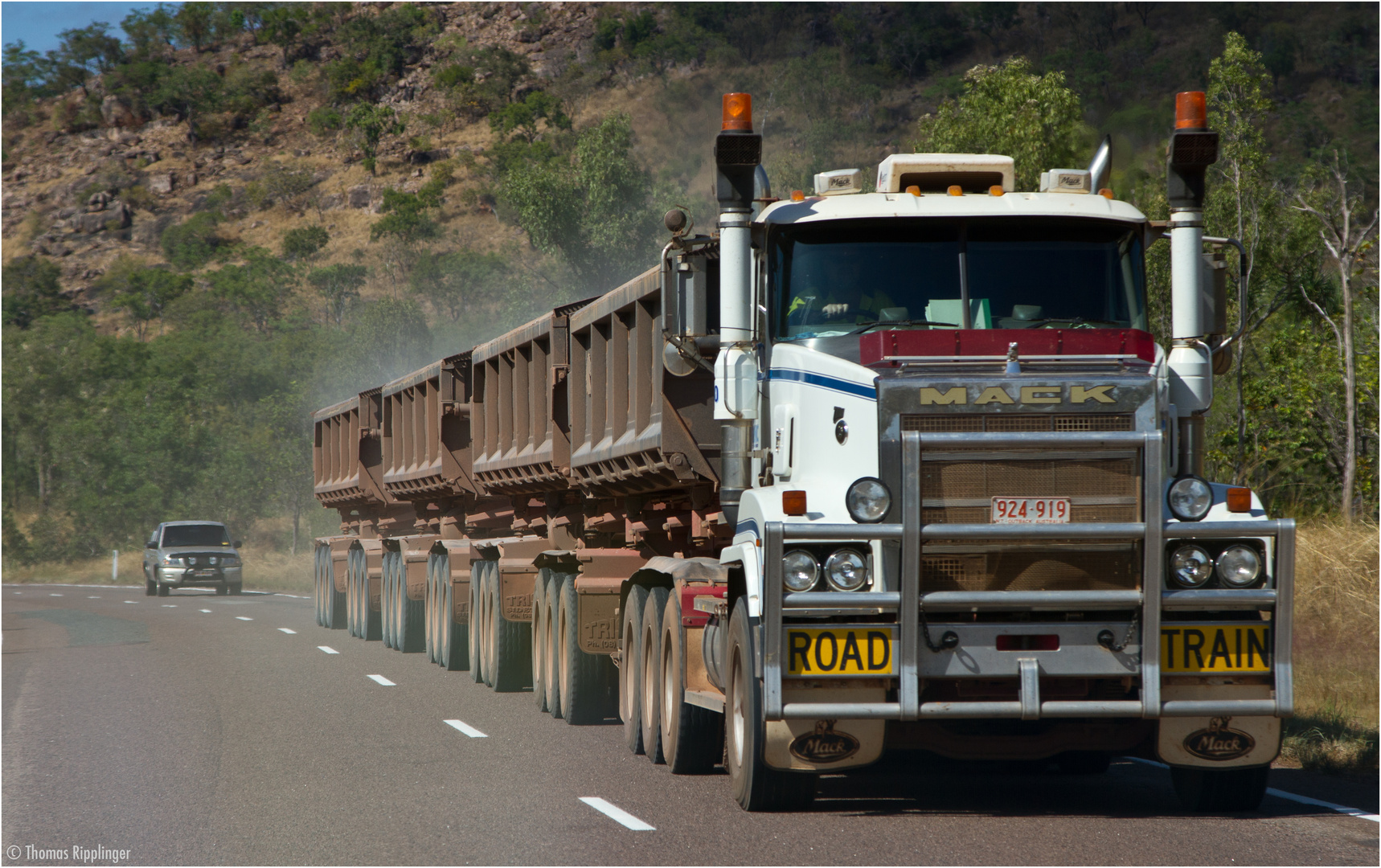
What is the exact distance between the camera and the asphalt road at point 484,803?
25.8ft

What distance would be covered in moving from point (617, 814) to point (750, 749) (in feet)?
2.83

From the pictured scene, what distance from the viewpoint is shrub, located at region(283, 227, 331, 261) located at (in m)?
125

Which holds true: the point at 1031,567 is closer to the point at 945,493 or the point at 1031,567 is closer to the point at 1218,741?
the point at 945,493

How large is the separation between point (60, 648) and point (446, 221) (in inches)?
4163

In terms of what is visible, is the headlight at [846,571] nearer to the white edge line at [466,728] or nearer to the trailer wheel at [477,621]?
the white edge line at [466,728]

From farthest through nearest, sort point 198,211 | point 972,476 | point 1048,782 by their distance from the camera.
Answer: point 198,211
point 1048,782
point 972,476

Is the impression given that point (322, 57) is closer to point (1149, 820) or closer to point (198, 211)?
point (198, 211)


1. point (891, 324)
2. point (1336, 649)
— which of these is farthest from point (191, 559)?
point (891, 324)

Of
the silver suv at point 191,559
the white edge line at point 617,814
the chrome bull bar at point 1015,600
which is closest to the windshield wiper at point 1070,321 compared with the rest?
the chrome bull bar at point 1015,600

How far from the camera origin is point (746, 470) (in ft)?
31.9

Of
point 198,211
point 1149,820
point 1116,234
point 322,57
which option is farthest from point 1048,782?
point 322,57

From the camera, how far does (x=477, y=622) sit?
18094mm

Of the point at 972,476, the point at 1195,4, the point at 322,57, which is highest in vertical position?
the point at 322,57

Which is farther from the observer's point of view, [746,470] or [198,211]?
[198,211]
